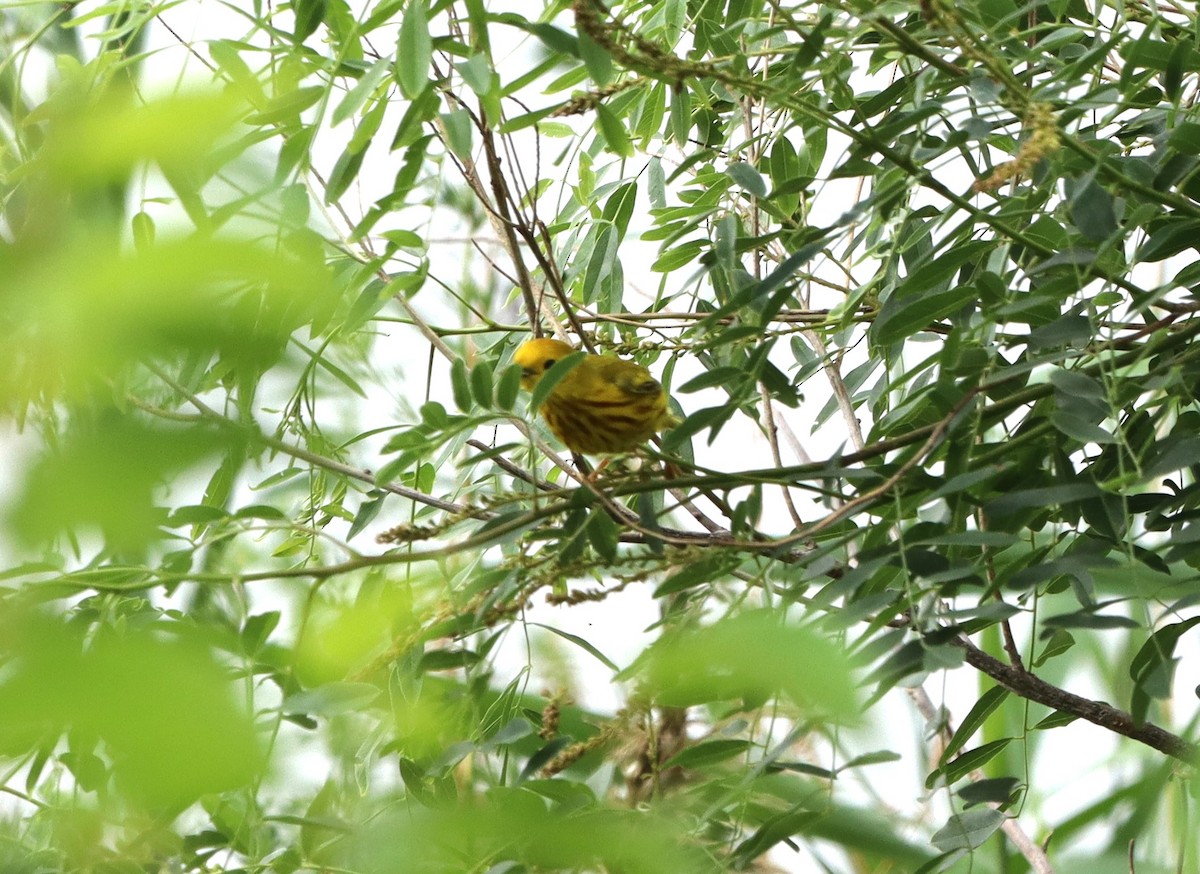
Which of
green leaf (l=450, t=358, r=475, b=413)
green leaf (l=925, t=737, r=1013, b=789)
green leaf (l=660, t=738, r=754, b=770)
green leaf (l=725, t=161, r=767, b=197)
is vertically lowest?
green leaf (l=925, t=737, r=1013, b=789)

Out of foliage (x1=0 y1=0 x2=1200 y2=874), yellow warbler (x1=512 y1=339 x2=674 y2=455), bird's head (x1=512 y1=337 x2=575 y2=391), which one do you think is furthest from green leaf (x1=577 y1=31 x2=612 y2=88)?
yellow warbler (x1=512 y1=339 x2=674 y2=455)

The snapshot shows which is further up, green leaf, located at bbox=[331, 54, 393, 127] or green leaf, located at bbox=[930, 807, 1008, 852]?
green leaf, located at bbox=[331, 54, 393, 127]

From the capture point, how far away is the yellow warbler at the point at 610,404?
4.54ft

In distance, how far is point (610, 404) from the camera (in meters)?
1.40

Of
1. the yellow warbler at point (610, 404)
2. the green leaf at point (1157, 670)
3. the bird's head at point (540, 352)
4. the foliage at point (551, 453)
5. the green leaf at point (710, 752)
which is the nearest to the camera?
the foliage at point (551, 453)

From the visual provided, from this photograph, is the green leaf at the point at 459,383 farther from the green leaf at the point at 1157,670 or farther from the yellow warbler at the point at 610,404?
the yellow warbler at the point at 610,404

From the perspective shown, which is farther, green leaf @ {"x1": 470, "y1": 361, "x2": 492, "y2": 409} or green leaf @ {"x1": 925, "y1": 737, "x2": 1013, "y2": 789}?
green leaf @ {"x1": 925, "y1": 737, "x2": 1013, "y2": 789}

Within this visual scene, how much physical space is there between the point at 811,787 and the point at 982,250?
0.44 metres

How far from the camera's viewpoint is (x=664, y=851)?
368mm

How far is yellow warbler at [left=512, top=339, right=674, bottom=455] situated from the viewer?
1383 mm

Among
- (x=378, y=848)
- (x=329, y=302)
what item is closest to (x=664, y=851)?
(x=378, y=848)

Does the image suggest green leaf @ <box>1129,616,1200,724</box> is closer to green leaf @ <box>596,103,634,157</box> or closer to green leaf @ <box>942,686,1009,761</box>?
green leaf @ <box>942,686,1009,761</box>

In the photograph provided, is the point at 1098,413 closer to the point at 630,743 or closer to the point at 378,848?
the point at 630,743

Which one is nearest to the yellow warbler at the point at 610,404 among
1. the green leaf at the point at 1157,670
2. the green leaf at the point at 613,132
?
the green leaf at the point at 613,132
